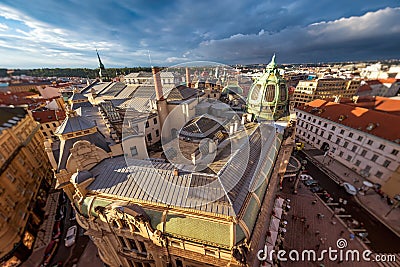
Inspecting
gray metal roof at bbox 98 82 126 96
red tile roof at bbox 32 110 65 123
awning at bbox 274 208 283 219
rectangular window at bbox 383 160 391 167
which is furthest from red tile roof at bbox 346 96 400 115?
red tile roof at bbox 32 110 65 123

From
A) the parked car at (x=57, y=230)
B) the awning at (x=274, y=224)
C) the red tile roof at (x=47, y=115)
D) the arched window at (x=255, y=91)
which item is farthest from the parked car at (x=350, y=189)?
the red tile roof at (x=47, y=115)

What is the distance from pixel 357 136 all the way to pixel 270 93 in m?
21.3

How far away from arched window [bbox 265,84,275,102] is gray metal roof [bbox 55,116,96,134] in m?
26.5

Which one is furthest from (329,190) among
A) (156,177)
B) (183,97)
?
(183,97)

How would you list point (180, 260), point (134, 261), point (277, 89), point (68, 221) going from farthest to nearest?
point (277, 89) → point (68, 221) → point (134, 261) → point (180, 260)

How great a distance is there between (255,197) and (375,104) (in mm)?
47018

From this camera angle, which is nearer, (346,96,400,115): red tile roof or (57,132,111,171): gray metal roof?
(57,132,111,171): gray metal roof

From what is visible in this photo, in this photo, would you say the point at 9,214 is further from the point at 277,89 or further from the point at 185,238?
the point at 277,89

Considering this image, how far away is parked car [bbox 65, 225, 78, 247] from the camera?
66.5 feet

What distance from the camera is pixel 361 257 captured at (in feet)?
62.5

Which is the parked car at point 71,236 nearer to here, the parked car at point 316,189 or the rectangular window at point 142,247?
the rectangular window at point 142,247

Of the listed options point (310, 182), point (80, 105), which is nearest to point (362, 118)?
point (310, 182)

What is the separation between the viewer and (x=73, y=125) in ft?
55.2

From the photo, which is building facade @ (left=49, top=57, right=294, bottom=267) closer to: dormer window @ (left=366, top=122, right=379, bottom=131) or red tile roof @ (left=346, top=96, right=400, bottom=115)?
dormer window @ (left=366, top=122, right=379, bottom=131)
